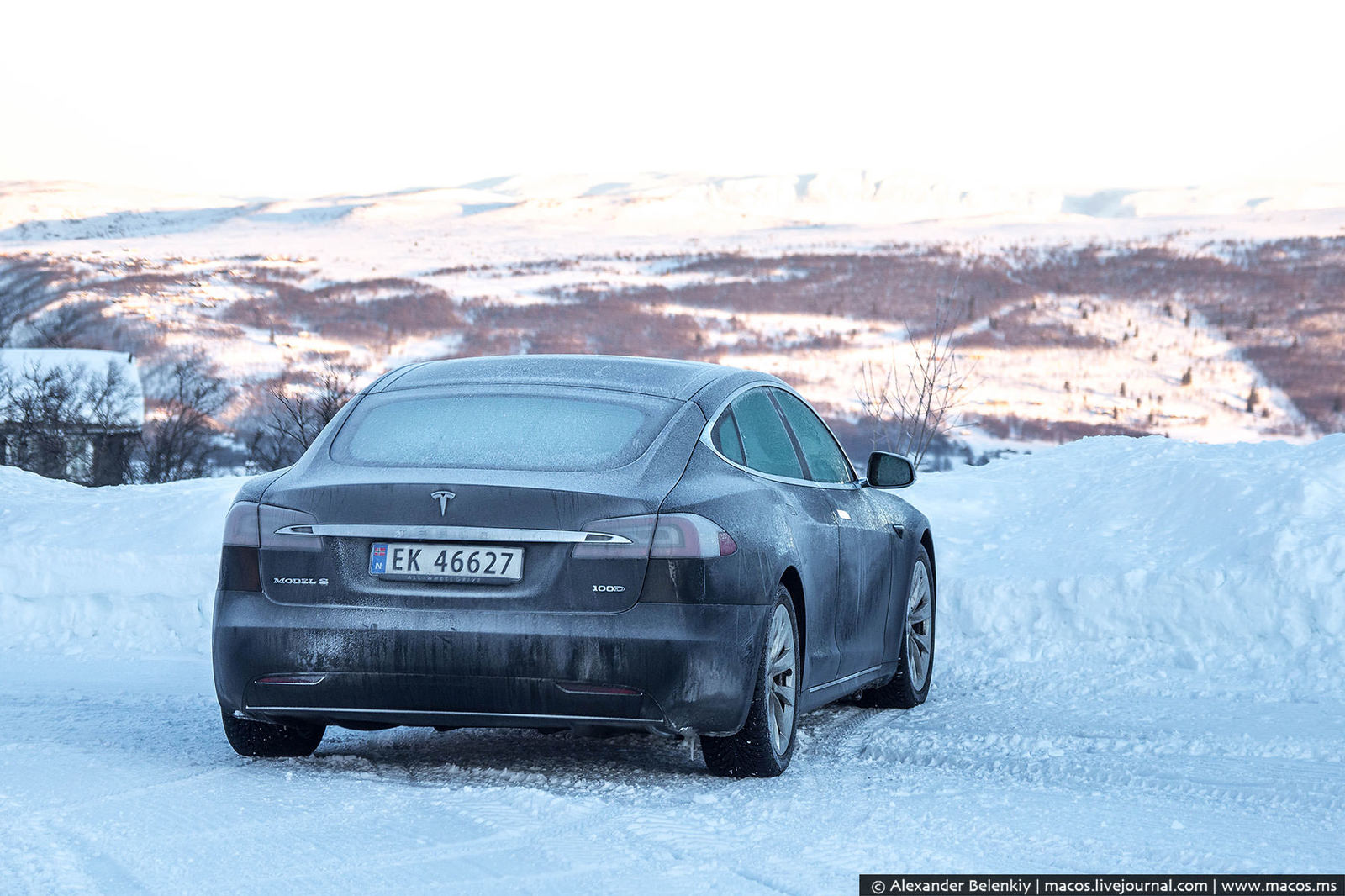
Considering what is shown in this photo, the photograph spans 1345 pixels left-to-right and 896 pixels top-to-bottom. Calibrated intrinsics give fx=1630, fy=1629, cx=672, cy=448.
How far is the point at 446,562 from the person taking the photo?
5203mm

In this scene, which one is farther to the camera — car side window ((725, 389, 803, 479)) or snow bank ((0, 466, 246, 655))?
snow bank ((0, 466, 246, 655))

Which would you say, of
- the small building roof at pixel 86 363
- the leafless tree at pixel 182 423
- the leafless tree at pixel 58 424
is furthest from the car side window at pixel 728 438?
the small building roof at pixel 86 363

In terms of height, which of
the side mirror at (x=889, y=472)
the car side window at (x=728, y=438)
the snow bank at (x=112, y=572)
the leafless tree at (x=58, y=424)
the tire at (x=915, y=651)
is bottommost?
the leafless tree at (x=58, y=424)

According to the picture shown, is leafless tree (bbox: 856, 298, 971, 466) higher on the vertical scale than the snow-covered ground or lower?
lower

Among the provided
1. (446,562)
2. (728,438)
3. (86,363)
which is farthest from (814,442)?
(86,363)

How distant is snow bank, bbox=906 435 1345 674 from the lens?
9266 millimetres

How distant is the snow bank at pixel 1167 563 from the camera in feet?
30.4

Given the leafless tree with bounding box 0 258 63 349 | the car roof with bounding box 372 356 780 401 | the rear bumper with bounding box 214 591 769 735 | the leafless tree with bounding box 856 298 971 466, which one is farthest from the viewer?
the leafless tree with bounding box 0 258 63 349

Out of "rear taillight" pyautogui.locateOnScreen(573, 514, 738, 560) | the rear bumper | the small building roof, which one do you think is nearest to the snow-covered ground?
the rear bumper

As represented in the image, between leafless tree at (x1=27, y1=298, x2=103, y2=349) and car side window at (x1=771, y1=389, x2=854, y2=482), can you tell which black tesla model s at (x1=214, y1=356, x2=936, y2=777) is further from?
leafless tree at (x1=27, y1=298, x2=103, y2=349)

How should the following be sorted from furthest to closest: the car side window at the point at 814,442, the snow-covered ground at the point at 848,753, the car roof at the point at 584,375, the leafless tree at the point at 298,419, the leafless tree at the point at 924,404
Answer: the leafless tree at the point at 298,419 < the leafless tree at the point at 924,404 < the car side window at the point at 814,442 < the car roof at the point at 584,375 < the snow-covered ground at the point at 848,753

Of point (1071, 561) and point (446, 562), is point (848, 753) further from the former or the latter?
point (1071, 561)

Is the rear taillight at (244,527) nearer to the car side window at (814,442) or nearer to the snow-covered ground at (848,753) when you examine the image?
the snow-covered ground at (848,753)

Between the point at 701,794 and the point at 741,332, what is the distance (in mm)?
90806
